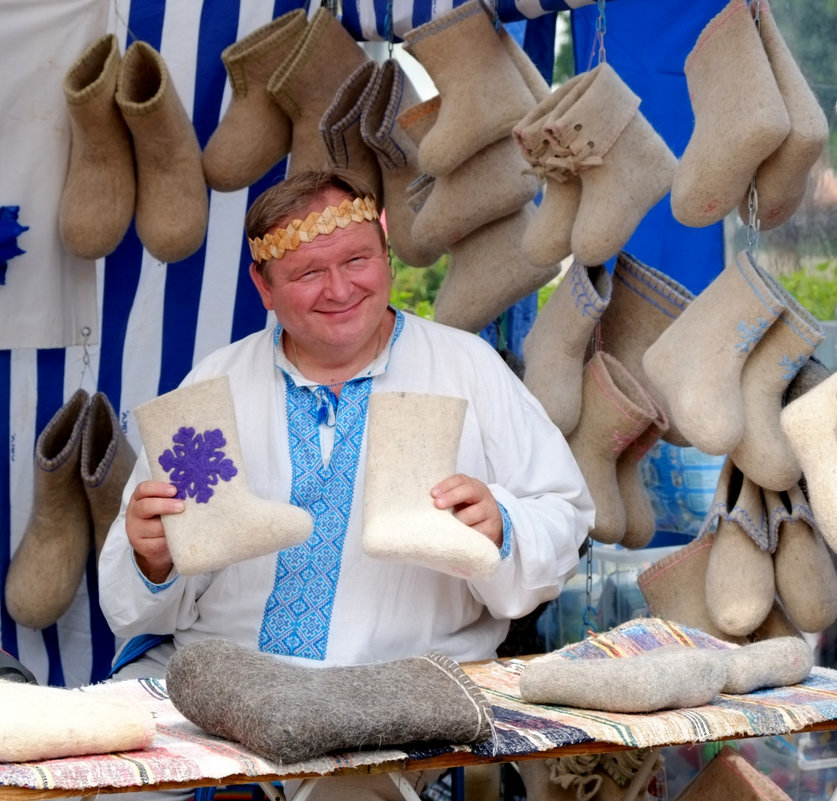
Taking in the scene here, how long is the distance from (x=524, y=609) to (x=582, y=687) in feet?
2.14

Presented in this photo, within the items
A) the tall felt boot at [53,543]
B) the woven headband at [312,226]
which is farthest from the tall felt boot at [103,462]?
the woven headband at [312,226]

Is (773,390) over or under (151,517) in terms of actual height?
over

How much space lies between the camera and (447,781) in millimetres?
3438

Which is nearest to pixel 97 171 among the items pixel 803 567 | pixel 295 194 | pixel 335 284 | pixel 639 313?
pixel 295 194

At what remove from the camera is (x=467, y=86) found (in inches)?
117

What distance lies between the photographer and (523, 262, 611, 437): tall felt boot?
113 inches

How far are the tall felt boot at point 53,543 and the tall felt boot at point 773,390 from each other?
163cm

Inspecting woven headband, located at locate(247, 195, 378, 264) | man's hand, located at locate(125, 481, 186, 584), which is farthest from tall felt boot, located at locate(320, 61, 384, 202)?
man's hand, located at locate(125, 481, 186, 584)

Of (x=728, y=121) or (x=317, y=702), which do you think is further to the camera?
(x=728, y=121)

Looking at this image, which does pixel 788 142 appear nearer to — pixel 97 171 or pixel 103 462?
pixel 97 171

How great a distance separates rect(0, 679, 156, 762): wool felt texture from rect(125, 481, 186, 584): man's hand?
2.10 ft

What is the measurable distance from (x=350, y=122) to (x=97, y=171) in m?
0.61

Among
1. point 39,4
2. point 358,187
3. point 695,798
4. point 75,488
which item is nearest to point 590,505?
point 695,798

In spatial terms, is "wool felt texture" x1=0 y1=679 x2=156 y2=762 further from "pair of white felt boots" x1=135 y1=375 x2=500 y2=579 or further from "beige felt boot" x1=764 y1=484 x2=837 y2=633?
"beige felt boot" x1=764 y1=484 x2=837 y2=633
